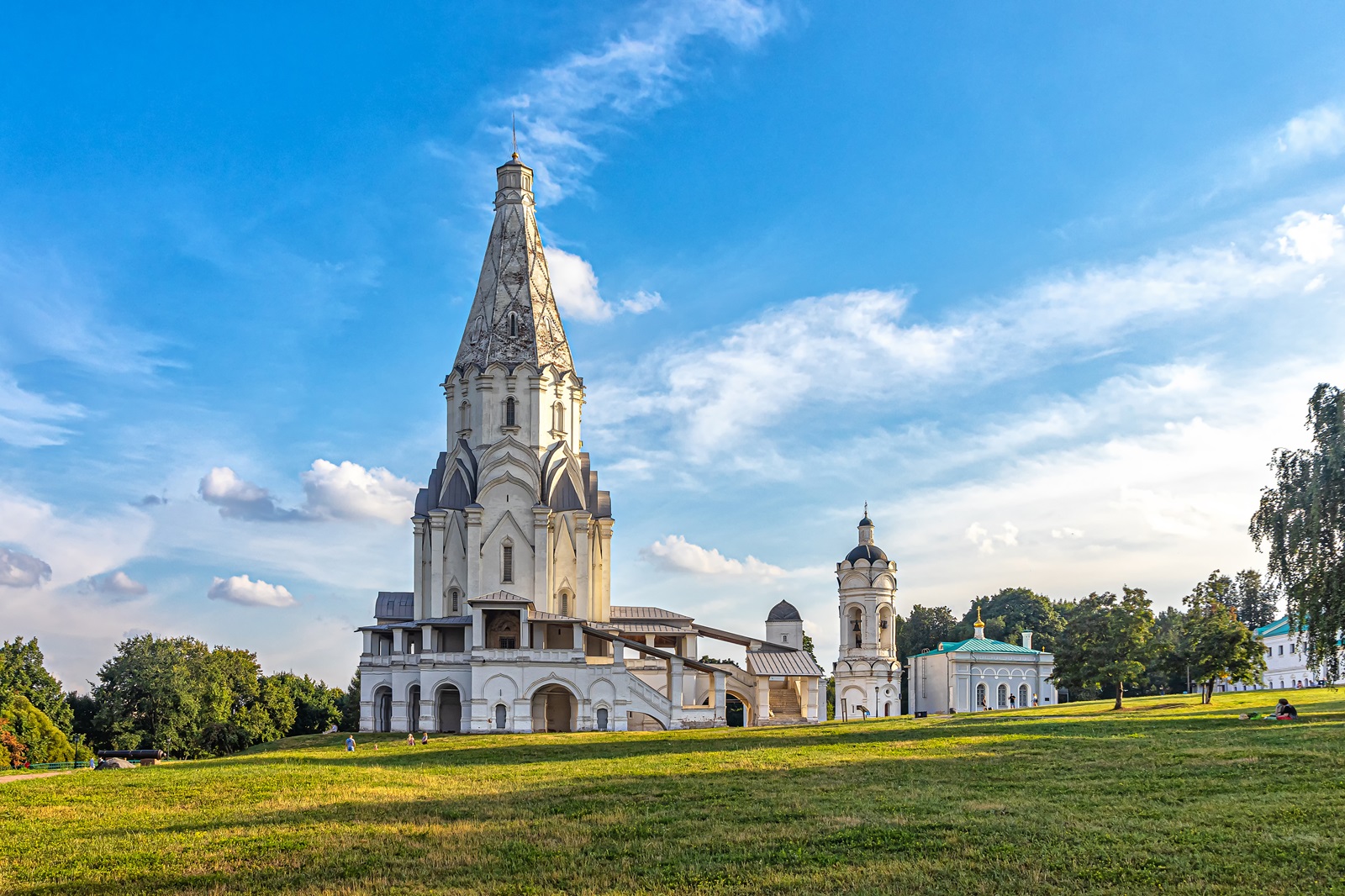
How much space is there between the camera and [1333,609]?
2742 centimetres

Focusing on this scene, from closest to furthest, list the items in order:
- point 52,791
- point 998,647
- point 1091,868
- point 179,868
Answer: point 1091,868 < point 179,868 < point 52,791 < point 998,647

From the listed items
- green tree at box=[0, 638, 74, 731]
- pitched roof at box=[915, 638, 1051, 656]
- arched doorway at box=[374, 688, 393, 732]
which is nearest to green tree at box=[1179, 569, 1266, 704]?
pitched roof at box=[915, 638, 1051, 656]

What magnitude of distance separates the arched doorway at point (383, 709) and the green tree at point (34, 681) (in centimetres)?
1553

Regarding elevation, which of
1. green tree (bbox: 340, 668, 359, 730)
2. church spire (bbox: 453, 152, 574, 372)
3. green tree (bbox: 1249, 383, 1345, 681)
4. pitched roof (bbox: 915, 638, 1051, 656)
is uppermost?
church spire (bbox: 453, 152, 574, 372)

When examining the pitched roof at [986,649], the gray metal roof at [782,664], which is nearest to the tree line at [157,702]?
the gray metal roof at [782,664]

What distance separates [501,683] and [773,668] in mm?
14869

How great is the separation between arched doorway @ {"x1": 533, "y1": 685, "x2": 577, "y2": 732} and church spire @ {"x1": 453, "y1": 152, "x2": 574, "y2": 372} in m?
15.5

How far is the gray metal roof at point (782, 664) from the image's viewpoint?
180 feet

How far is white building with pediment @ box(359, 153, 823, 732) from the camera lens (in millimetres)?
47094

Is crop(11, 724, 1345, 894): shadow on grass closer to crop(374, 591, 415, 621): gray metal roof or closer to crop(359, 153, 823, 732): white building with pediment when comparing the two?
crop(359, 153, 823, 732): white building with pediment

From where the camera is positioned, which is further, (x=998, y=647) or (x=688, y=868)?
(x=998, y=647)

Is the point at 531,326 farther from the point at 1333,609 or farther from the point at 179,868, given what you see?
the point at 179,868

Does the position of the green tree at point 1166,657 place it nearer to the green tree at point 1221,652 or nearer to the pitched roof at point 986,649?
the green tree at point 1221,652

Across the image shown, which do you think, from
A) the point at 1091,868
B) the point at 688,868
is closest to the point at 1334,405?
the point at 1091,868
